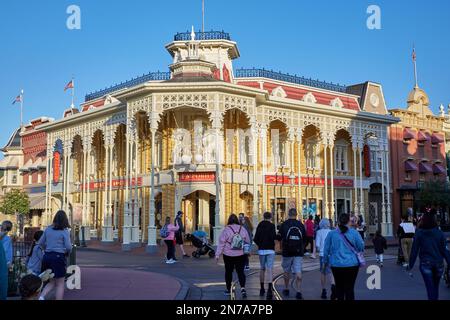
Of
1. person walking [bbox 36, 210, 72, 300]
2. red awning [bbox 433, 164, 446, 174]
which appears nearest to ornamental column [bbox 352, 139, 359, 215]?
red awning [bbox 433, 164, 446, 174]

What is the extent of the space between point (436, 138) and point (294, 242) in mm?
38476

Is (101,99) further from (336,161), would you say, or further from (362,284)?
(362,284)

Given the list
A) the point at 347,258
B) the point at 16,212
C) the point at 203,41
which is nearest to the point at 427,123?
the point at 203,41

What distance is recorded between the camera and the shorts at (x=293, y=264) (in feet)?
34.6

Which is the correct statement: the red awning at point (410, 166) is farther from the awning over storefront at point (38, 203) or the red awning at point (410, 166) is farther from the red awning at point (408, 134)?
the awning over storefront at point (38, 203)

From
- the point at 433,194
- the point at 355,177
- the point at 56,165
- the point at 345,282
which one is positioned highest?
the point at 56,165

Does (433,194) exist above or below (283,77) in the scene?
below

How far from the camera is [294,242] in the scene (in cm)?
1045

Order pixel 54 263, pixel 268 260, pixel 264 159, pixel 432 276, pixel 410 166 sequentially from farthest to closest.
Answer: pixel 410 166 < pixel 264 159 < pixel 268 260 < pixel 54 263 < pixel 432 276

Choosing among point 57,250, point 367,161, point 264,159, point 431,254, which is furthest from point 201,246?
point 367,161

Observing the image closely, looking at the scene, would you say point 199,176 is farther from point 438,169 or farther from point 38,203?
point 438,169

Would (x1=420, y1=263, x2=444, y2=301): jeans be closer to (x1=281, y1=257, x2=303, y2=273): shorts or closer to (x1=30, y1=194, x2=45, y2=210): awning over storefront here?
(x1=281, y1=257, x2=303, y2=273): shorts
